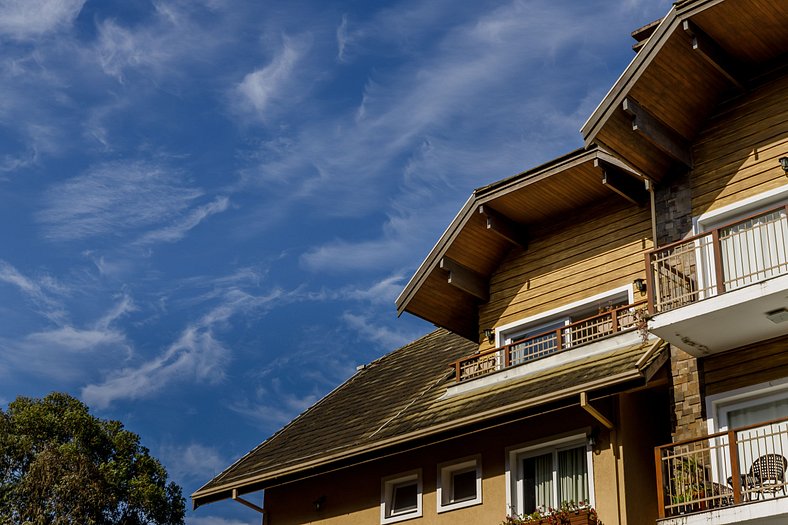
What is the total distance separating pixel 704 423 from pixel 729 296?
6.86 ft

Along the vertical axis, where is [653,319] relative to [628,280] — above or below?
below

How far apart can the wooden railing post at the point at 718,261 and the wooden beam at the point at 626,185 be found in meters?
3.12

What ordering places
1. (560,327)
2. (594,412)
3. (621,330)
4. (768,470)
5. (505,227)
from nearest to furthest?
(768,470) < (594,412) < (621,330) < (560,327) < (505,227)

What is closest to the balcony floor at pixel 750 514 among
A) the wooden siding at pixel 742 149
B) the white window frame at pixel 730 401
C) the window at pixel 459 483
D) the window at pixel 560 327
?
the white window frame at pixel 730 401

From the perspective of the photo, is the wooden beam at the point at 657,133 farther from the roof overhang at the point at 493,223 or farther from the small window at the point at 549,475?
the small window at the point at 549,475

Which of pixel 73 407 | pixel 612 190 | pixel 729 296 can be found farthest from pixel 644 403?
pixel 73 407

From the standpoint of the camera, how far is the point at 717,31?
758 inches

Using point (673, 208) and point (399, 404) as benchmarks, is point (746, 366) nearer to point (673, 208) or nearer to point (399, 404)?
point (673, 208)

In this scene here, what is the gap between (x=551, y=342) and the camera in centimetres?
2180

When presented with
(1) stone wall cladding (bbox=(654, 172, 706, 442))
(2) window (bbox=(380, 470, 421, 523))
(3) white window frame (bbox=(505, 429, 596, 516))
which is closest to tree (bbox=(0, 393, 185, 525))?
(2) window (bbox=(380, 470, 421, 523))

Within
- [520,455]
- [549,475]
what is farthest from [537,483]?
[520,455]

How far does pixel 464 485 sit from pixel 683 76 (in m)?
8.20

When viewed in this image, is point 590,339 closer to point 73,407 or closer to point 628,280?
point 628,280

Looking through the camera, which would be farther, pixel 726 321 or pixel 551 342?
pixel 551 342
